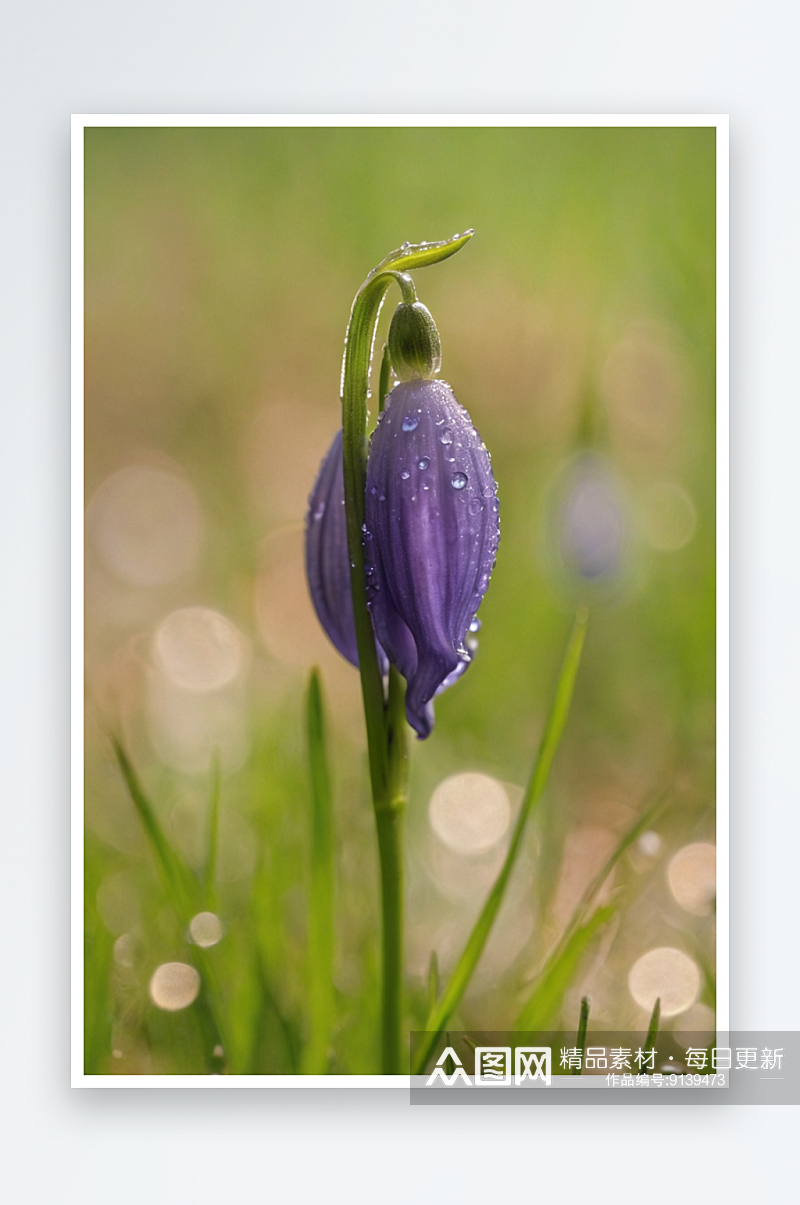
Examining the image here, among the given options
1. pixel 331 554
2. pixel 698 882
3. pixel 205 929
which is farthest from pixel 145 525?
pixel 698 882

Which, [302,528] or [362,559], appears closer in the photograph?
[362,559]

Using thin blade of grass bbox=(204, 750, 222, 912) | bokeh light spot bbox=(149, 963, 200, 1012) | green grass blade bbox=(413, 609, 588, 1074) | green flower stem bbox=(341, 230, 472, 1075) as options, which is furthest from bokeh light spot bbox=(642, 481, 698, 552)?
bokeh light spot bbox=(149, 963, 200, 1012)

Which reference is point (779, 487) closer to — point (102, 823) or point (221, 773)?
point (221, 773)

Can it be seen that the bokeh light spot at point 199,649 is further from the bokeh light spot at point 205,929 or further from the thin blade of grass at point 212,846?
Result: the bokeh light spot at point 205,929

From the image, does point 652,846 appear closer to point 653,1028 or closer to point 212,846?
point 653,1028

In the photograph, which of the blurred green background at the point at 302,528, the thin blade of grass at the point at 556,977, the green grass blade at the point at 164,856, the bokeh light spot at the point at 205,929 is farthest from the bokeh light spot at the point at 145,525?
the thin blade of grass at the point at 556,977

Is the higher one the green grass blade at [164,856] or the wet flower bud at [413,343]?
the wet flower bud at [413,343]
